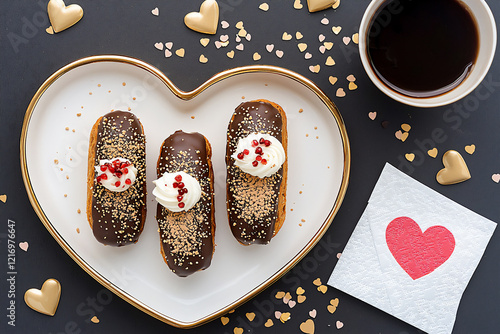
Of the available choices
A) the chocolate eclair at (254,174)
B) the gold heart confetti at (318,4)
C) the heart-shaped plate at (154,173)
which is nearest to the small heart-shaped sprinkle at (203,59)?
the heart-shaped plate at (154,173)

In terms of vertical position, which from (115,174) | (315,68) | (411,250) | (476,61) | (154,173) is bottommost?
(411,250)

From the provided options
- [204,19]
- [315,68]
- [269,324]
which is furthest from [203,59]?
[269,324]

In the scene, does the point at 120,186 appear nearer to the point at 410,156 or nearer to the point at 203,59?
the point at 203,59

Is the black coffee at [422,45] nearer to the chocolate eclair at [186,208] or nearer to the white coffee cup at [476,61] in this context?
the white coffee cup at [476,61]

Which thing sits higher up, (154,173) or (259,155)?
(259,155)

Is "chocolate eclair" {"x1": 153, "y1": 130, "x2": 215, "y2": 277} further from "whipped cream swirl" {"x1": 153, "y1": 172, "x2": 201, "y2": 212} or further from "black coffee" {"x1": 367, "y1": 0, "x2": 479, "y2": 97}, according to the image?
"black coffee" {"x1": 367, "y1": 0, "x2": 479, "y2": 97}

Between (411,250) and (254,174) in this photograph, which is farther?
(411,250)
